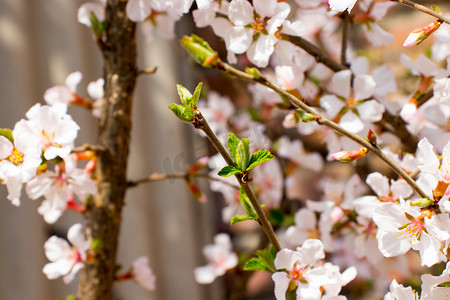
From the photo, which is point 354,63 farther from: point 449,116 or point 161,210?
point 161,210

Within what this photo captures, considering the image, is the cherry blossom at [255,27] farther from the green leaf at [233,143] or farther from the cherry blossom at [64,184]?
the cherry blossom at [64,184]

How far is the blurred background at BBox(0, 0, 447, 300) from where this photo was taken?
96 cm

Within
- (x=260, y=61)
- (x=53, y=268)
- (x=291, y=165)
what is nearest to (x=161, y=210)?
(x=291, y=165)

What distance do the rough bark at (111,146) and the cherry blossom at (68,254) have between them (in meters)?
0.01

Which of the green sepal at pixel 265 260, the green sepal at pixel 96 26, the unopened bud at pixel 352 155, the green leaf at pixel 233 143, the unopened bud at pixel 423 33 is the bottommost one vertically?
the green sepal at pixel 265 260

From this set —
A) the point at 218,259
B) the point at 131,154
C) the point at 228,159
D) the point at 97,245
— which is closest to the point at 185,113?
the point at 228,159

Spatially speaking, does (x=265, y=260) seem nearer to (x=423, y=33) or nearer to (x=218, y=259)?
(x=423, y=33)

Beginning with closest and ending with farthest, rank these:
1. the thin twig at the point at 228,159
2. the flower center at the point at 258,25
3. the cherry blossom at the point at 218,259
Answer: the thin twig at the point at 228,159 → the flower center at the point at 258,25 → the cherry blossom at the point at 218,259

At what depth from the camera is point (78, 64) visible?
1052 millimetres

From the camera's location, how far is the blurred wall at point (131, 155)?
963 millimetres

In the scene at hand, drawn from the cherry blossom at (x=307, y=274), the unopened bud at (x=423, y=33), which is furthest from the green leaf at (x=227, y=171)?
the unopened bud at (x=423, y=33)

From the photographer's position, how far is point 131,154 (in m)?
1.10

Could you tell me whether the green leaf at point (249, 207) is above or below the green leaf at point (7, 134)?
below

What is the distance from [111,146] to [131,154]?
48 centimetres
